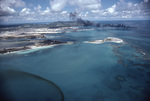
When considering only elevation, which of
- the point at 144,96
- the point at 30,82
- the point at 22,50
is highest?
the point at 22,50

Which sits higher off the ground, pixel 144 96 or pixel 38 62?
pixel 38 62

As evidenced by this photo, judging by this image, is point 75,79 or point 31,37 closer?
point 75,79

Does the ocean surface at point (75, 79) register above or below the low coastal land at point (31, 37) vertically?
A: below

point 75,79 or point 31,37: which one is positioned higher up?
point 31,37

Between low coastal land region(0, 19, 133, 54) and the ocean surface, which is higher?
low coastal land region(0, 19, 133, 54)

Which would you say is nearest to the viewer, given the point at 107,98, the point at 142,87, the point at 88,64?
the point at 107,98

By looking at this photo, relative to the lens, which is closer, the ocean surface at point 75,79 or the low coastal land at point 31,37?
the ocean surface at point 75,79

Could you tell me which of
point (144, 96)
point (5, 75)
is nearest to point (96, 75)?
point (144, 96)

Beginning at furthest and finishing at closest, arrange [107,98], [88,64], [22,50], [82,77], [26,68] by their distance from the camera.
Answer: [22,50] < [88,64] < [26,68] < [82,77] < [107,98]

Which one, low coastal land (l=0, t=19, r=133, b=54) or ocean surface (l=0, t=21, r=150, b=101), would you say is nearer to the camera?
ocean surface (l=0, t=21, r=150, b=101)

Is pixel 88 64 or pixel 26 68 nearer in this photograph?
pixel 26 68

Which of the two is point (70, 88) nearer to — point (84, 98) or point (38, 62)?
point (84, 98)
